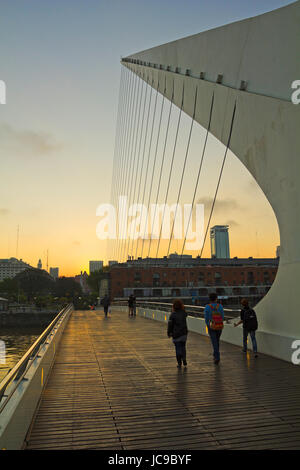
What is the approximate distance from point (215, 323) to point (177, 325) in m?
0.87

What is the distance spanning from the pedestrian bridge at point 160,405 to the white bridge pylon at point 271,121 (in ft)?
3.63

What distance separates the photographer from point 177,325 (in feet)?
24.2

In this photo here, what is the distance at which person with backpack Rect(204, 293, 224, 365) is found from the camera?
7719 millimetres

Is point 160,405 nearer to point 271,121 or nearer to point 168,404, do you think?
point 168,404

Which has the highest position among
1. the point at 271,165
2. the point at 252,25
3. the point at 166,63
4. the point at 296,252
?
the point at 166,63

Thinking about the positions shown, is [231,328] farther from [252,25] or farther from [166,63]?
[166,63]

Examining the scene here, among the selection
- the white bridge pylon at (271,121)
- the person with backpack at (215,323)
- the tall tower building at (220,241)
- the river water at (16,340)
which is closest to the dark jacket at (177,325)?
the person with backpack at (215,323)

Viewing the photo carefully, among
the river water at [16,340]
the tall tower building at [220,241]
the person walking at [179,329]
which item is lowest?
the river water at [16,340]

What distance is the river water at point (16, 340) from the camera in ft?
127

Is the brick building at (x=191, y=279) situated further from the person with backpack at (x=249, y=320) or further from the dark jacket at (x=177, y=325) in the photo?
the dark jacket at (x=177, y=325)

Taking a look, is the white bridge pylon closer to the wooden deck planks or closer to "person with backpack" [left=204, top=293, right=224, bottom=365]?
the wooden deck planks
